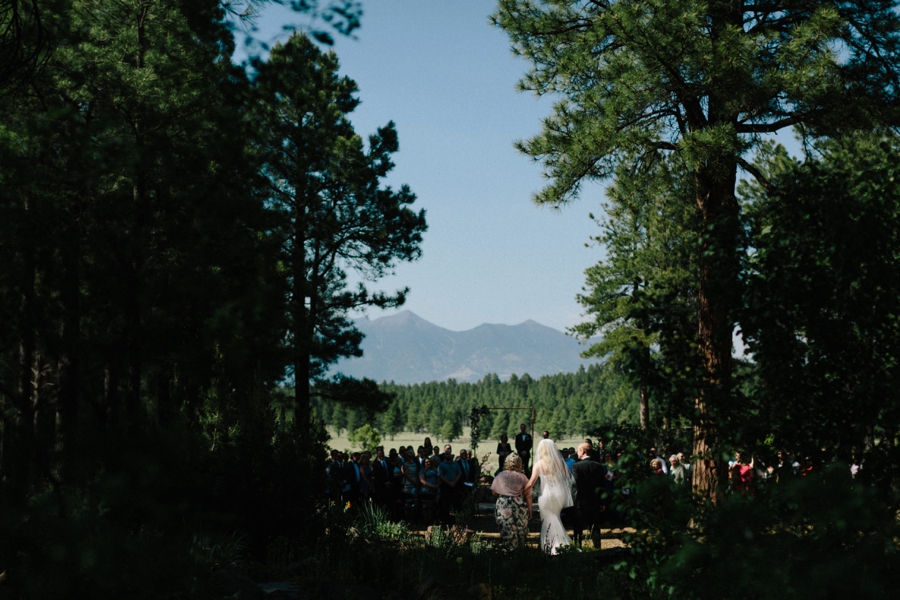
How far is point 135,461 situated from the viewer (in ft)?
8.98

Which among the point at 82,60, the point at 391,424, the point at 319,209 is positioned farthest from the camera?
the point at 391,424

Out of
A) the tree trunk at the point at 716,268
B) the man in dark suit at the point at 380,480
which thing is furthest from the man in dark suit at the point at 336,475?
the tree trunk at the point at 716,268

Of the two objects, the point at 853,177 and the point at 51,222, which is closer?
the point at 853,177

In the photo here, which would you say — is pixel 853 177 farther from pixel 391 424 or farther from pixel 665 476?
pixel 391 424

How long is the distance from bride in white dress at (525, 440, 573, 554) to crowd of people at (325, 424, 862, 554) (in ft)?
0.04

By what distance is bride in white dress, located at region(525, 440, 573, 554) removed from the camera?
9.99 m

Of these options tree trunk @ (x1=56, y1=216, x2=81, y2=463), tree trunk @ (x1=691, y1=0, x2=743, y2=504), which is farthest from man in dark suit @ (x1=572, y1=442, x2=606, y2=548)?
tree trunk @ (x1=56, y1=216, x2=81, y2=463)

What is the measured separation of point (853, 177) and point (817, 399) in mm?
1390

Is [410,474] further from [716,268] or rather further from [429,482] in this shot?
[716,268]

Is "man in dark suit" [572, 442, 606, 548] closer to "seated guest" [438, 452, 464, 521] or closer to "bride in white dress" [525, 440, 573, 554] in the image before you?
"bride in white dress" [525, 440, 573, 554]

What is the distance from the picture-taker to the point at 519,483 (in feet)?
33.4

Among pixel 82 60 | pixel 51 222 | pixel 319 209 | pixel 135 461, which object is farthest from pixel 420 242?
pixel 135 461

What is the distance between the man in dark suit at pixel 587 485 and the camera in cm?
1171

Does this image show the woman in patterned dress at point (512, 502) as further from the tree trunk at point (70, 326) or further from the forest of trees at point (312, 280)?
the tree trunk at point (70, 326)
